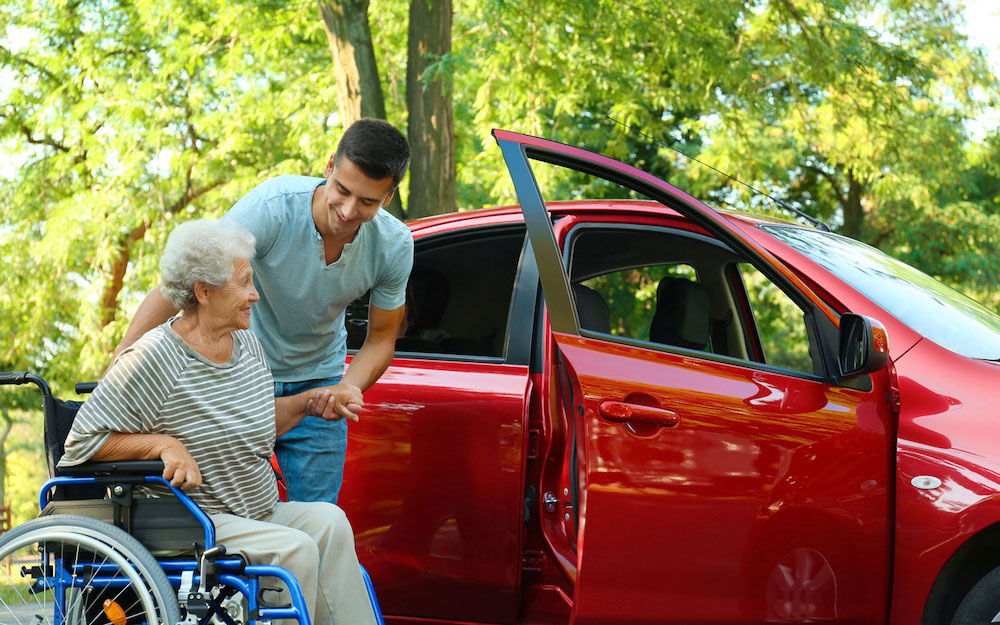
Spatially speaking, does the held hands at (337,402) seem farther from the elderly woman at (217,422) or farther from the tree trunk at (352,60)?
the tree trunk at (352,60)

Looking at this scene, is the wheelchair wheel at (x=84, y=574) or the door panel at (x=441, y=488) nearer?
the wheelchair wheel at (x=84, y=574)

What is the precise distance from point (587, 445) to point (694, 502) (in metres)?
0.35

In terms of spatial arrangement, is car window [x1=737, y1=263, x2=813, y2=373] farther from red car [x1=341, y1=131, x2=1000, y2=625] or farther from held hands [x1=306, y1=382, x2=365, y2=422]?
held hands [x1=306, y1=382, x2=365, y2=422]

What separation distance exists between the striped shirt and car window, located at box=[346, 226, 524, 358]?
956 mm

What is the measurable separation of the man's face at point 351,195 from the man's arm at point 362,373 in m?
0.42

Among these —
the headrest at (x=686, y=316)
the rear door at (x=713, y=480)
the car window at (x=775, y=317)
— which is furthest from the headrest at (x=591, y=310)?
the car window at (x=775, y=317)

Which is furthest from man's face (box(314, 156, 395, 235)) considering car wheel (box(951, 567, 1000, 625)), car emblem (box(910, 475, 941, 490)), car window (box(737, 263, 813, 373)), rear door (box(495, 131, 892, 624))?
car window (box(737, 263, 813, 373))

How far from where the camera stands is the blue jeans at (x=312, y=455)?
11.2ft

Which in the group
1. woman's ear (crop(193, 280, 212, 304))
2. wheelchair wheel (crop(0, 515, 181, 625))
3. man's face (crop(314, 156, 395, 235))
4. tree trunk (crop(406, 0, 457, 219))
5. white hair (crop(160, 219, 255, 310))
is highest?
tree trunk (crop(406, 0, 457, 219))

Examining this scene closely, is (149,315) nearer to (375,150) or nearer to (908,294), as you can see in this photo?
(375,150)

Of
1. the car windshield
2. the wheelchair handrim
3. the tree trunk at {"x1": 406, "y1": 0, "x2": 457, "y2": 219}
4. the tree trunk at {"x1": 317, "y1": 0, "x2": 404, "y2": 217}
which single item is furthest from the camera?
the tree trunk at {"x1": 317, "y1": 0, "x2": 404, "y2": 217}

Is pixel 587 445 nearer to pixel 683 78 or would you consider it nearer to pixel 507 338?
pixel 507 338

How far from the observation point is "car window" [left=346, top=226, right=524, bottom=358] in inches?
157

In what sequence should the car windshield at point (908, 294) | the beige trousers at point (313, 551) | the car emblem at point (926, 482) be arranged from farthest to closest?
the car windshield at point (908, 294) < the car emblem at point (926, 482) < the beige trousers at point (313, 551)
